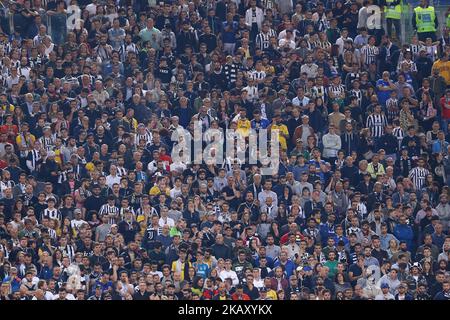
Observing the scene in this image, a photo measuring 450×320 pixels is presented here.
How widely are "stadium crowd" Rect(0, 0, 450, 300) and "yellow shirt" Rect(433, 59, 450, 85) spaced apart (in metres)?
0.05

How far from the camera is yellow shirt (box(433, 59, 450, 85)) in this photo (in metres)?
35.1

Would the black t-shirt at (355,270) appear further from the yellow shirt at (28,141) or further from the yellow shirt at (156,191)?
the yellow shirt at (28,141)

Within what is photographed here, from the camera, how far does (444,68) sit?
35.2 m

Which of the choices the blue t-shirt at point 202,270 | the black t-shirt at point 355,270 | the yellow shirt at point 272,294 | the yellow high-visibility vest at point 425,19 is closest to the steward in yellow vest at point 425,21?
the yellow high-visibility vest at point 425,19

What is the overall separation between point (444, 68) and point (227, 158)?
5.60m

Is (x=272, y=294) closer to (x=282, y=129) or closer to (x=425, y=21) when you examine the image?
(x=282, y=129)

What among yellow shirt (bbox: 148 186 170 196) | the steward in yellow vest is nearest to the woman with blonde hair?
yellow shirt (bbox: 148 186 170 196)

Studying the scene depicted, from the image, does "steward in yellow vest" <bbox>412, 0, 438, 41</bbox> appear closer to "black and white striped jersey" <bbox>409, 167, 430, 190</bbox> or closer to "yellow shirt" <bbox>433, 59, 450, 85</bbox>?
"yellow shirt" <bbox>433, 59, 450, 85</bbox>

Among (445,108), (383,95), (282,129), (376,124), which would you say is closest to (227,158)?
(282,129)

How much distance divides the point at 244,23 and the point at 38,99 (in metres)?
5.23

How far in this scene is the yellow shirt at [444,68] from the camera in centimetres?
3509

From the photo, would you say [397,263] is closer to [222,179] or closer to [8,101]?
[222,179]

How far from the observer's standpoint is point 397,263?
99.0ft
